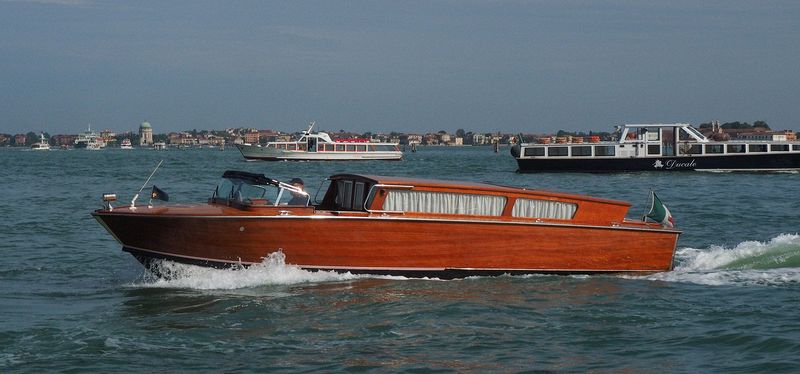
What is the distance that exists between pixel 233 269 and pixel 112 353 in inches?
162

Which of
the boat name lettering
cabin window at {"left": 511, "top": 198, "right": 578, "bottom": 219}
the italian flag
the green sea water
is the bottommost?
the green sea water

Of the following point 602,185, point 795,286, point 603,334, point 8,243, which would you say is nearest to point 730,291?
point 795,286

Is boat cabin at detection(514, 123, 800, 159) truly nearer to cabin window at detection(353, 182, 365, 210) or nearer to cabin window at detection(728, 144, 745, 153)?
cabin window at detection(728, 144, 745, 153)

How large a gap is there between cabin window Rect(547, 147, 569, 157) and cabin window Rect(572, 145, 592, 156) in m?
0.52

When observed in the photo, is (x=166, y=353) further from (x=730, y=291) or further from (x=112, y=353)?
(x=730, y=291)

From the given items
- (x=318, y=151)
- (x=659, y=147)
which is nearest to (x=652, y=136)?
(x=659, y=147)

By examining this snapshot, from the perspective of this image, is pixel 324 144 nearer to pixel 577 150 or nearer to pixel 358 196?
pixel 577 150

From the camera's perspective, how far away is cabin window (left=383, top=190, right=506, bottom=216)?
16703 millimetres

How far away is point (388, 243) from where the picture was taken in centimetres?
1673

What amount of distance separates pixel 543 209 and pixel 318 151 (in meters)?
94.1

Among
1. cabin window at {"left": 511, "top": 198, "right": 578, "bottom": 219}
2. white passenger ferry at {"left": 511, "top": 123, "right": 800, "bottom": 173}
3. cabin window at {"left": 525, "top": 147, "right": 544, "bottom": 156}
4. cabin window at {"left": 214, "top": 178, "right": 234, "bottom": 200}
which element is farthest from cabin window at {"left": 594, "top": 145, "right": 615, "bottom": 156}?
cabin window at {"left": 214, "top": 178, "right": 234, "bottom": 200}

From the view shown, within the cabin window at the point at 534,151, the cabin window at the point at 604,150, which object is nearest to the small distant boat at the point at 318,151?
the cabin window at the point at 534,151

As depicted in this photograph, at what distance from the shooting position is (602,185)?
5181 cm

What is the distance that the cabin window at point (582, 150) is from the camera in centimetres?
6688
